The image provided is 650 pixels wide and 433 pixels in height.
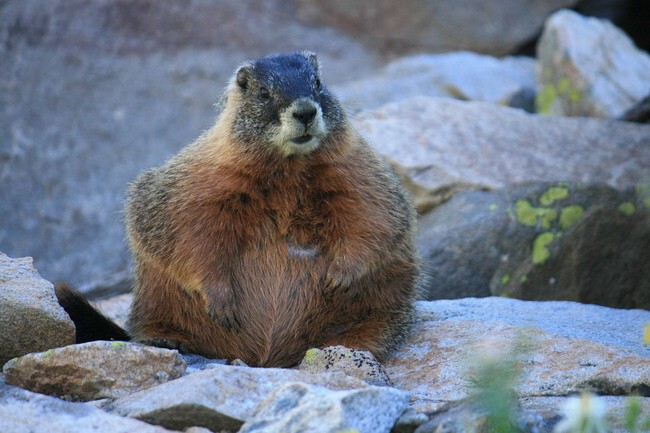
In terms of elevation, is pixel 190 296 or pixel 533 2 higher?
pixel 533 2

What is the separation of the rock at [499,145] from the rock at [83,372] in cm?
499

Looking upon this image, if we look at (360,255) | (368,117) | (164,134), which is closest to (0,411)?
(360,255)

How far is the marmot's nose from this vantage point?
610 centimetres

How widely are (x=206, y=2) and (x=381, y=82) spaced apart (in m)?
2.93

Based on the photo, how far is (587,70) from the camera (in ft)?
37.9

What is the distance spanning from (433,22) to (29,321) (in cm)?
1012

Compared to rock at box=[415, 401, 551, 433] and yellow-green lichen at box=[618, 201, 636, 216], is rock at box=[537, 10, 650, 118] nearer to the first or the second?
yellow-green lichen at box=[618, 201, 636, 216]

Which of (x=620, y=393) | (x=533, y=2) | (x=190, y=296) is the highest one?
(x=533, y=2)

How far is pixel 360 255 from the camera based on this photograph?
608cm

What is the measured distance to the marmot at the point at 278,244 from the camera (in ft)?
20.1

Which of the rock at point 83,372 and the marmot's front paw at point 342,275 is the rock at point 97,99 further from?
the rock at point 83,372

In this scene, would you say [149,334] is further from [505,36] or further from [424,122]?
[505,36]

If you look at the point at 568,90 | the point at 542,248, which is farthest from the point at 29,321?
the point at 568,90

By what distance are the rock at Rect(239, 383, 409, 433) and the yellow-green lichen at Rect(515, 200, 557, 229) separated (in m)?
4.51
